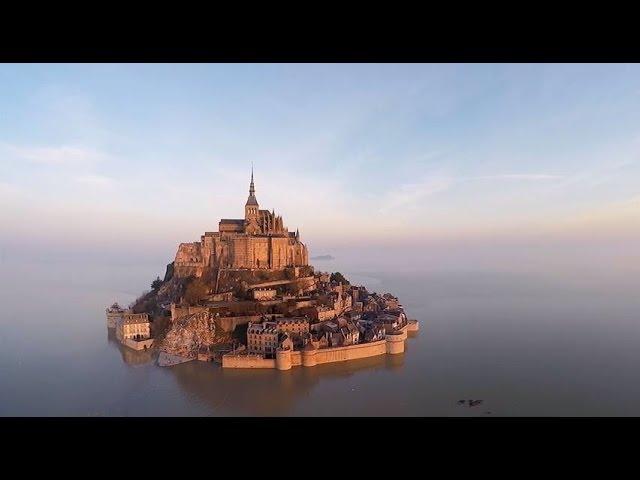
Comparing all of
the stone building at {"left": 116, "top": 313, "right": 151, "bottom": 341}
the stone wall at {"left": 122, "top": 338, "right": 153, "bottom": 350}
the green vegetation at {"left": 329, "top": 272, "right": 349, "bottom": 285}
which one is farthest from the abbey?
the stone wall at {"left": 122, "top": 338, "right": 153, "bottom": 350}

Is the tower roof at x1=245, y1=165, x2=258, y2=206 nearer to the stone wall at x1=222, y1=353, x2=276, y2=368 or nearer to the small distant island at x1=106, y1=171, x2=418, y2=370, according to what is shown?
the small distant island at x1=106, y1=171, x2=418, y2=370

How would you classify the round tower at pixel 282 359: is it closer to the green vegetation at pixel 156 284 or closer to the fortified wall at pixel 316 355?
the fortified wall at pixel 316 355

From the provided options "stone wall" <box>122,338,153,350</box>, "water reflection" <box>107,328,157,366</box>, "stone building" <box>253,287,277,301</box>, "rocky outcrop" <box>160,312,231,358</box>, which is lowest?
"water reflection" <box>107,328,157,366</box>
